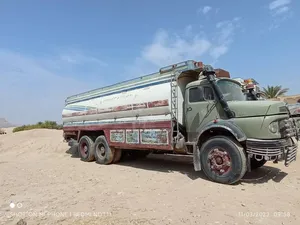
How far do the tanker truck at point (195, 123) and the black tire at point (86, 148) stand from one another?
44 mm

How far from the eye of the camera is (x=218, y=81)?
652cm

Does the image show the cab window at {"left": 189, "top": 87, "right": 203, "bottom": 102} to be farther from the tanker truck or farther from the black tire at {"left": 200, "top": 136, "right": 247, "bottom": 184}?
the black tire at {"left": 200, "top": 136, "right": 247, "bottom": 184}

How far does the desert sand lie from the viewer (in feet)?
12.8

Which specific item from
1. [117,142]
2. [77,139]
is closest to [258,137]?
[117,142]

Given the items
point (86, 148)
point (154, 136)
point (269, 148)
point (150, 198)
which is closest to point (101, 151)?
point (86, 148)

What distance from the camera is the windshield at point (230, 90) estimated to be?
21.2 ft

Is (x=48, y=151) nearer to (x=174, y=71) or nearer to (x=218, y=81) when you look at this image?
(x=174, y=71)

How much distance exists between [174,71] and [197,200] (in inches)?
157

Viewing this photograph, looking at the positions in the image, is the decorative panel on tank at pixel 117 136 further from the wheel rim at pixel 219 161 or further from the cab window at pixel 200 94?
the wheel rim at pixel 219 161

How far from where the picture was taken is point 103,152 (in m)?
9.80

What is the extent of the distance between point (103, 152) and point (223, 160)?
218 inches

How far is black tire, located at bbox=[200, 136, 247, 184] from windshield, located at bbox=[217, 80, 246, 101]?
1269 mm

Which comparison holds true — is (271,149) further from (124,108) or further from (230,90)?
(124,108)

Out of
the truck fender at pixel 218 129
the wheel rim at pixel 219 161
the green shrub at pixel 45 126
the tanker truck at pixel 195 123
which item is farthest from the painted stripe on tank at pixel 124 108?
the green shrub at pixel 45 126
